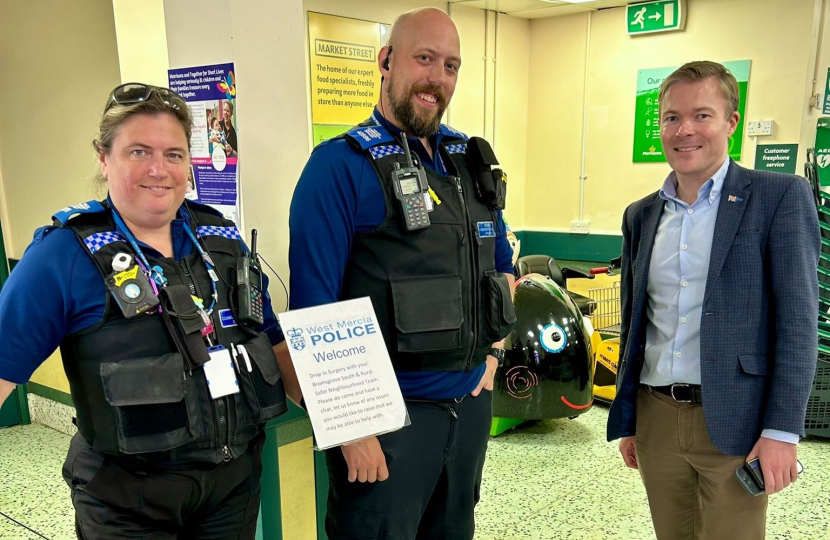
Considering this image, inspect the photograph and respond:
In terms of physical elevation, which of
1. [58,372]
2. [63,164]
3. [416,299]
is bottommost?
[58,372]

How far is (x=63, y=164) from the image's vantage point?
345 cm

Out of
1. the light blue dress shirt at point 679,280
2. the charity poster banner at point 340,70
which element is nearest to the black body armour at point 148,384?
the light blue dress shirt at point 679,280

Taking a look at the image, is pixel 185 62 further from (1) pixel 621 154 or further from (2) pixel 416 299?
(1) pixel 621 154

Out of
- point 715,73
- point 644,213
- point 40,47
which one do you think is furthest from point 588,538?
point 40,47

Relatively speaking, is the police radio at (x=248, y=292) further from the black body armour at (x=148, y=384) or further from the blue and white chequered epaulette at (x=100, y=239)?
the blue and white chequered epaulette at (x=100, y=239)

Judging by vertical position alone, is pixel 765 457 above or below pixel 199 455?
below

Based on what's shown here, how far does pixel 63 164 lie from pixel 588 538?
10.8ft

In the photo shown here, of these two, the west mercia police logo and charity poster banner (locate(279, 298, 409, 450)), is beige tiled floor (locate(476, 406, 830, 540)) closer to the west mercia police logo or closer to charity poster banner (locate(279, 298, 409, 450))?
charity poster banner (locate(279, 298, 409, 450))

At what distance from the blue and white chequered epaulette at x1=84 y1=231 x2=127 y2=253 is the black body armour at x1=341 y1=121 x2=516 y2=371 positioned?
0.56 m

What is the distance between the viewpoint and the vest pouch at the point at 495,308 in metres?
1.75

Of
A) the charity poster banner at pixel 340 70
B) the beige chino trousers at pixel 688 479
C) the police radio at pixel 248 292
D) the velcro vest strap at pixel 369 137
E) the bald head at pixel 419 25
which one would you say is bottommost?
the beige chino trousers at pixel 688 479

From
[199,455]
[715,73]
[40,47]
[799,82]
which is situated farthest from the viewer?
[799,82]

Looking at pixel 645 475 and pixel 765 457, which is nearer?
pixel 765 457

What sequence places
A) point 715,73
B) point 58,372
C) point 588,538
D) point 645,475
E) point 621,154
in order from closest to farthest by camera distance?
point 715,73
point 645,475
point 588,538
point 58,372
point 621,154
